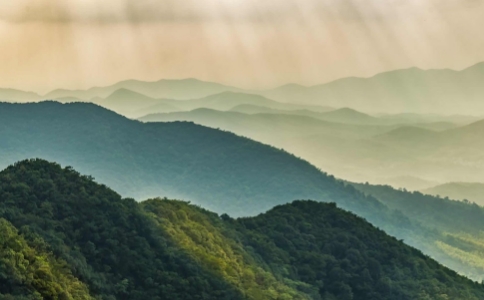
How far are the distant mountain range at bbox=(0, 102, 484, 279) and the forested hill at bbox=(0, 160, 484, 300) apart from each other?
90.3 meters

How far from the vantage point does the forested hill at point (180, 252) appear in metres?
26.5

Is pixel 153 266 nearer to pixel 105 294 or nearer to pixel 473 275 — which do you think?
pixel 105 294

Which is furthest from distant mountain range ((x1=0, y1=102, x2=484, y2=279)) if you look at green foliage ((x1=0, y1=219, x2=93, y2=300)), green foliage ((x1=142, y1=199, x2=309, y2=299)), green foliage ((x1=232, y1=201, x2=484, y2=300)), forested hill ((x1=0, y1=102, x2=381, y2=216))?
green foliage ((x1=0, y1=219, x2=93, y2=300))

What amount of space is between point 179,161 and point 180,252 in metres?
135

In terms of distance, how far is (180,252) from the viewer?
34188mm

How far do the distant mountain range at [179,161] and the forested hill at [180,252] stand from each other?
9034cm

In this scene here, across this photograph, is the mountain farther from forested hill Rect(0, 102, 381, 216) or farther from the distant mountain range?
forested hill Rect(0, 102, 381, 216)

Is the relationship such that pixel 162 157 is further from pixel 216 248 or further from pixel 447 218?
pixel 216 248

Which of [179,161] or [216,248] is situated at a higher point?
[179,161]

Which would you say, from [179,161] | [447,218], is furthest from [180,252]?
[179,161]

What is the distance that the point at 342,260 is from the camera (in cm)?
4409

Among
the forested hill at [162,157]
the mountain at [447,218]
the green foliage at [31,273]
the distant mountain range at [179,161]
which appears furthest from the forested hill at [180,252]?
the forested hill at [162,157]

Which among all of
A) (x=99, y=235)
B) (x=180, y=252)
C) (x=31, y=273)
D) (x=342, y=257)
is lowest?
(x=31, y=273)

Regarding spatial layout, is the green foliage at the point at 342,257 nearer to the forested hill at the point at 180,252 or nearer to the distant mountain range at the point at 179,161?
the forested hill at the point at 180,252
